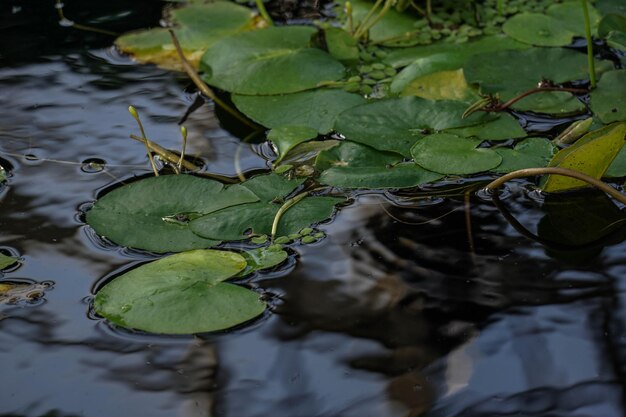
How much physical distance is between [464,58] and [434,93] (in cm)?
22

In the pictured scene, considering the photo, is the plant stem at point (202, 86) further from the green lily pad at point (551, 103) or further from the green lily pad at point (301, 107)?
the green lily pad at point (551, 103)

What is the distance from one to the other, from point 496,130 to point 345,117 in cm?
34

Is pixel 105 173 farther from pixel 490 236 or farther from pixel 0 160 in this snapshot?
pixel 490 236

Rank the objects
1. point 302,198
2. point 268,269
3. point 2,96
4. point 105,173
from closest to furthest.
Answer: point 268,269, point 302,198, point 105,173, point 2,96

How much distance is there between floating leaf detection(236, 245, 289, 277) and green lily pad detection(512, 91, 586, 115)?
2.53 feet

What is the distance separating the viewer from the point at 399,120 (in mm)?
1805

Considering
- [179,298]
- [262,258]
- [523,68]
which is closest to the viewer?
[179,298]

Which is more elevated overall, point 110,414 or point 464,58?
point 464,58

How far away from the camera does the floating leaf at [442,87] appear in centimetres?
194

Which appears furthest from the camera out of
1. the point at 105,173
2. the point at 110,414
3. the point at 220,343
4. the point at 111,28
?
the point at 111,28

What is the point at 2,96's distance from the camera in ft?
6.81

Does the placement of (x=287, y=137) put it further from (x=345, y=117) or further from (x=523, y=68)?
(x=523, y=68)

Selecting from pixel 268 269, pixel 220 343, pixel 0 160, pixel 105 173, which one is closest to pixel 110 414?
pixel 220 343

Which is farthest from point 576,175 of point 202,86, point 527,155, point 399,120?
point 202,86
